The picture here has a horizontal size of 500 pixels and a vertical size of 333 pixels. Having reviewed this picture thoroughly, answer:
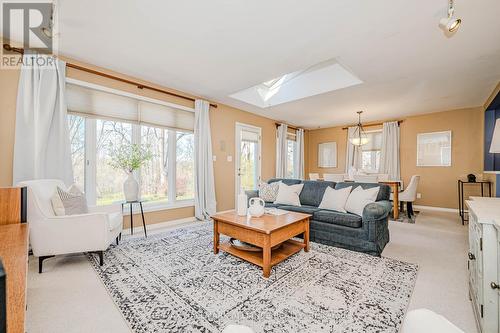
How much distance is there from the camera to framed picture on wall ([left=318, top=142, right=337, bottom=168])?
7359 mm

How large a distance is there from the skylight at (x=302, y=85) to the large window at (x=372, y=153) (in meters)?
3.36

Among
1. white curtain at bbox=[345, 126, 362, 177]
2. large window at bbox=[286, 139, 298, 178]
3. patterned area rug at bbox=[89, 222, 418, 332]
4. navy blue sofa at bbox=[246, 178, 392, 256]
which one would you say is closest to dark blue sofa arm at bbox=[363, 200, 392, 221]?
navy blue sofa at bbox=[246, 178, 392, 256]

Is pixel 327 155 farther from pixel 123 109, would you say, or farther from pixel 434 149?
pixel 123 109

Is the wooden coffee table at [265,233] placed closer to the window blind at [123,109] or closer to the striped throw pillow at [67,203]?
the striped throw pillow at [67,203]

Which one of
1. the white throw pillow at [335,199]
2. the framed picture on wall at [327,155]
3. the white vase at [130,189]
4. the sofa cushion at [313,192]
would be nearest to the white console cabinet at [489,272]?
the white throw pillow at [335,199]

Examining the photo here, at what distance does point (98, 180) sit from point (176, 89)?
2.04m

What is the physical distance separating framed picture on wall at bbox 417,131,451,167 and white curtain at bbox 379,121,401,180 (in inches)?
19.6

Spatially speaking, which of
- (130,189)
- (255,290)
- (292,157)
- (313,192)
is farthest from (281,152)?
(255,290)

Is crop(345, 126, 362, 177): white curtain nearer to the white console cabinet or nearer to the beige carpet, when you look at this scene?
the beige carpet

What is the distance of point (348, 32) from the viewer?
2350 millimetres

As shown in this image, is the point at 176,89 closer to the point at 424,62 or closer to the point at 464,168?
the point at 424,62

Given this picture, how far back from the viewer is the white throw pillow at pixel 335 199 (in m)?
3.15

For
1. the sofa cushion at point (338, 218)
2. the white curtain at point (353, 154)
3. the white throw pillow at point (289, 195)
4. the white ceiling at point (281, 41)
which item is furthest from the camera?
the white curtain at point (353, 154)

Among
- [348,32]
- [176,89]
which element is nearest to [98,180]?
[176,89]
